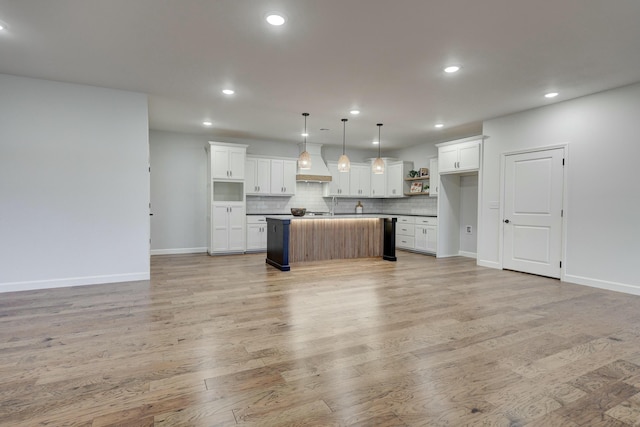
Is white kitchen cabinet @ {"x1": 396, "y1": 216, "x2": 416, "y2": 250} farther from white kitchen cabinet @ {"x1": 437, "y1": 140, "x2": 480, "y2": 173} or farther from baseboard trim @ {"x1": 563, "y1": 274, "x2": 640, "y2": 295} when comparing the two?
baseboard trim @ {"x1": 563, "y1": 274, "x2": 640, "y2": 295}

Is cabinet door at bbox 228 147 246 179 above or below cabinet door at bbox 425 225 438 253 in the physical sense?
above

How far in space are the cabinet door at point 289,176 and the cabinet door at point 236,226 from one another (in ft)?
4.04

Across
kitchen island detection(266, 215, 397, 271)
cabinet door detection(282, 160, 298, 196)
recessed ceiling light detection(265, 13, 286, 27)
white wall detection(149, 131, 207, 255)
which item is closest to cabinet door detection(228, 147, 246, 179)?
white wall detection(149, 131, 207, 255)

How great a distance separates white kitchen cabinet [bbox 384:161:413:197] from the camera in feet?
28.7

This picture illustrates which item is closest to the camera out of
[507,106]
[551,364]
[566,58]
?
[551,364]

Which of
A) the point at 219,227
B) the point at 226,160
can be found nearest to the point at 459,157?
the point at 226,160

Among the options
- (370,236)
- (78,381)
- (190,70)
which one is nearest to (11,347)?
(78,381)

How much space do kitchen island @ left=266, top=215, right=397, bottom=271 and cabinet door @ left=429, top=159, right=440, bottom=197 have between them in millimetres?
1648

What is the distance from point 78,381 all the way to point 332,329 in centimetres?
187

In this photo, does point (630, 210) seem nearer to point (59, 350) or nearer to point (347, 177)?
point (347, 177)

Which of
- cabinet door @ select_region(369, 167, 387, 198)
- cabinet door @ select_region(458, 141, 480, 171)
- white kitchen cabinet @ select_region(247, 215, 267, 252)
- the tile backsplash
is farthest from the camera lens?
cabinet door @ select_region(369, 167, 387, 198)

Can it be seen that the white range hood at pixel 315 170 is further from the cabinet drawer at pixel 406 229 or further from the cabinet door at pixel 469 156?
the cabinet door at pixel 469 156

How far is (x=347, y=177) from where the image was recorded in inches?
354

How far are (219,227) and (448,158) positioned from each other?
16.8ft
